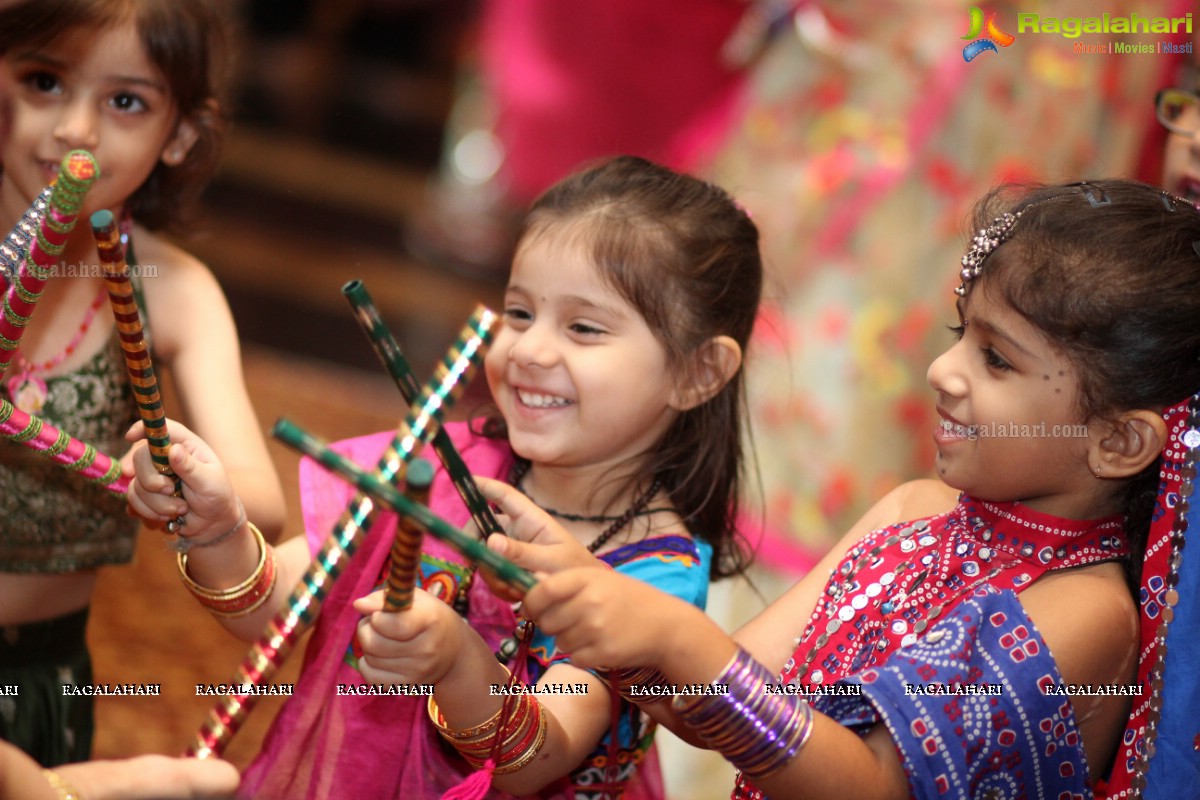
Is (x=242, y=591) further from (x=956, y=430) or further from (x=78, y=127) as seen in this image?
(x=956, y=430)

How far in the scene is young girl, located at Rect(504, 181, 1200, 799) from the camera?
102cm

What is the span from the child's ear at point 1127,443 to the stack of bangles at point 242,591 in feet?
2.44

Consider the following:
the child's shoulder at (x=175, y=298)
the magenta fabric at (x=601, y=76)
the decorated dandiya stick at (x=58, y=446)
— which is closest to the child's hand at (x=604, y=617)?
the decorated dandiya stick at (x=58, y=446)

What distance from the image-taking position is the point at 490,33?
3.71 m

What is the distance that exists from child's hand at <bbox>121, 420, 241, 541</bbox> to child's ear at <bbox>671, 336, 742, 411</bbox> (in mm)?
445

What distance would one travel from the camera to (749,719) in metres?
1.00

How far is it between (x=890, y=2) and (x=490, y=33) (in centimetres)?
157

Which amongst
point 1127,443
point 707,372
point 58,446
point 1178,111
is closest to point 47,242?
point 58,446

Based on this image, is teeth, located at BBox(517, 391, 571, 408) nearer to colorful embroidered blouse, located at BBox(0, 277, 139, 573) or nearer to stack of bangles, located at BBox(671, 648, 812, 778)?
stack of bangles, located at BBox(671, 648, 812, 778)

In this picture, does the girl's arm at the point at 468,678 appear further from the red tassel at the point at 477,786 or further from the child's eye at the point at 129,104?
the child's eye at the point at 129,104

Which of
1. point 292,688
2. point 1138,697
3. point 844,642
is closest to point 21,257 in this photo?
point 292,688

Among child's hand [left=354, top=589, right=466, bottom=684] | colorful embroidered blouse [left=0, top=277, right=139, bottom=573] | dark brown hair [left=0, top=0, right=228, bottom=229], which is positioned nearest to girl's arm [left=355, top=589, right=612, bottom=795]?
child's hand [left=354, top=589, right=466, bottom=684]

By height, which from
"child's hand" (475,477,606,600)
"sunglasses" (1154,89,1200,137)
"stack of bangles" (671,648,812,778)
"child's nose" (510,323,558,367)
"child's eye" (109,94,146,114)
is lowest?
"stack of bangles" (671,648,812,778)

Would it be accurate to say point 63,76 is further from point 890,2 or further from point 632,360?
point 890,2
